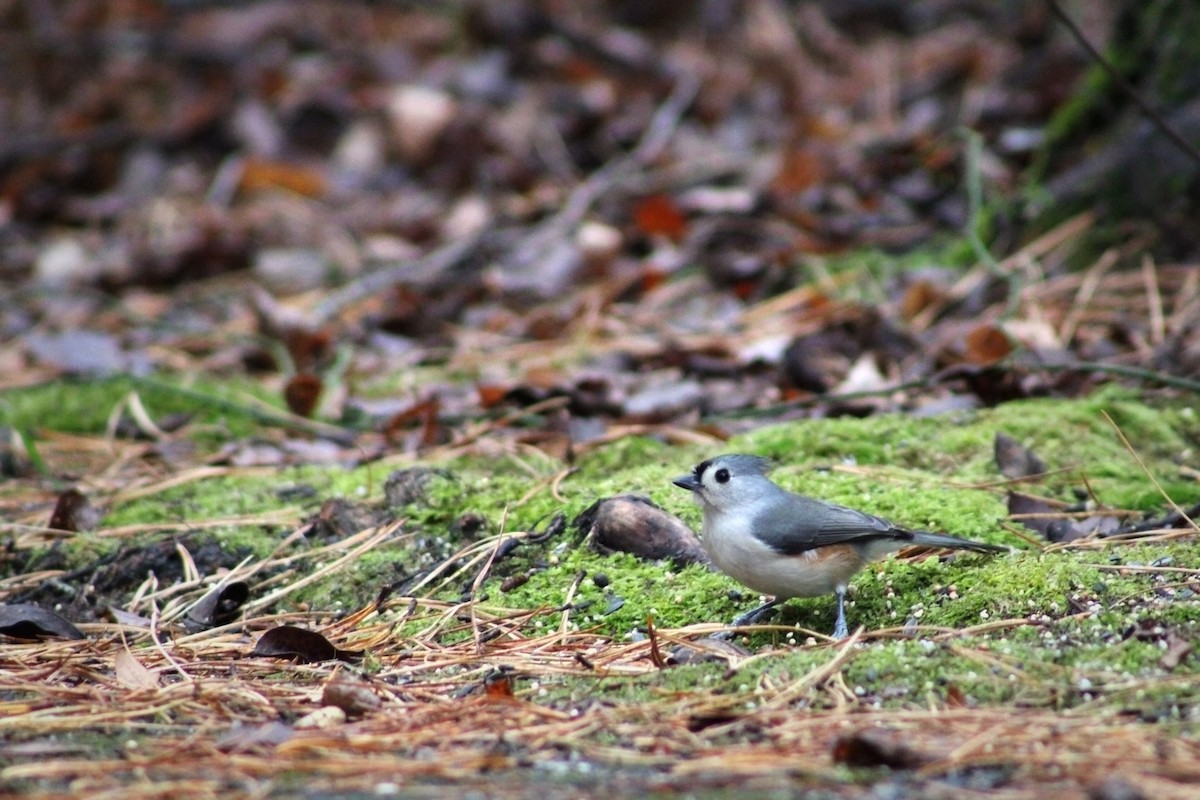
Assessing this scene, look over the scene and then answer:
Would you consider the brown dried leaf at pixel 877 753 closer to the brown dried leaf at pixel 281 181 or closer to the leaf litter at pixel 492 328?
the leaf litter at pixel 492 328

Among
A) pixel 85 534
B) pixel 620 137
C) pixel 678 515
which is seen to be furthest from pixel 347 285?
pixel 678 515

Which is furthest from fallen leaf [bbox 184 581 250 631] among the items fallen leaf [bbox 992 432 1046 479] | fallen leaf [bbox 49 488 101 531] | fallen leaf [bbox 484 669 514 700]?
fallen leaf [bbox 992 432 1046 479]

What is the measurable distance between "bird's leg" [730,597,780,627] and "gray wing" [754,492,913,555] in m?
0.23

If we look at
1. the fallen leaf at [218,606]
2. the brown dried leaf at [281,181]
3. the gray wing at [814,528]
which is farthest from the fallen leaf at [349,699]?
the brown dried leaf at [281,181]

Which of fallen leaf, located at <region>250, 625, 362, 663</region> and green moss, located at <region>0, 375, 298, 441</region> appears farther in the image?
green moss, located at <region>0, 375, 298, 441</region>

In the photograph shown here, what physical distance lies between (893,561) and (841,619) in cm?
43

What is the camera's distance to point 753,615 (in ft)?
11.4

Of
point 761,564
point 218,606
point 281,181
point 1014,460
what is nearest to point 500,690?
point 761,564

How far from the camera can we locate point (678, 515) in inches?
156

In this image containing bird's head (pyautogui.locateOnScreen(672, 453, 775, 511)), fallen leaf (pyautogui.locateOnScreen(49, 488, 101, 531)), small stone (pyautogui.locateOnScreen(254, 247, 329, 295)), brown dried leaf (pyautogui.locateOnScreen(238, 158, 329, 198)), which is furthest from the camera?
brown dried leaf (pyautogui.locateOnScreen(238, 158, 329, 198))

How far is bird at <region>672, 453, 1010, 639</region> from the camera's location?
3.34m

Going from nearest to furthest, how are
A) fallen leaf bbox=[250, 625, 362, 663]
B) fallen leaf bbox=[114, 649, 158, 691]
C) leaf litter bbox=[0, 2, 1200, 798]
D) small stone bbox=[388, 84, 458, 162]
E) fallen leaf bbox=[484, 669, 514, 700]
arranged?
leaf litter bbox=[0, 2, 1200, 798] < fallen leaf bbox=[484, 669, 514, 700] < fallen leaf bbox=[114, 649, 158, 691] < fallen leaf bbox=[250, 625, 362, 663] < small stone bbox=[388, 84, 458, 162]

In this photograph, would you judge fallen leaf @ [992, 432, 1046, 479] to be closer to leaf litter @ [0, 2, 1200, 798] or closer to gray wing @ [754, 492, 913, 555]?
leaf litter @ [0, 2, 1200, 798]

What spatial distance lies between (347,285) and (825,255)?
2.95 meters
